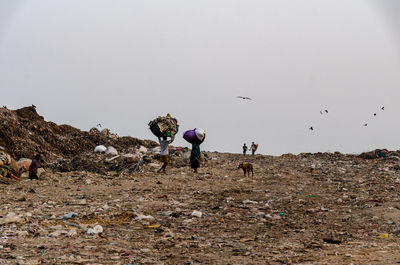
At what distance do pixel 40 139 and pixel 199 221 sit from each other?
1884cm

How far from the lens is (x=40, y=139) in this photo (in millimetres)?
22328

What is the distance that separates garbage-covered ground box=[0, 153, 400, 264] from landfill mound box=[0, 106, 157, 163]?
33.9ft

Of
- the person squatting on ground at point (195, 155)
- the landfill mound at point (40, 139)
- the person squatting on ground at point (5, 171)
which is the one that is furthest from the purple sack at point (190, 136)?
the landfill mound at point (40, 139)

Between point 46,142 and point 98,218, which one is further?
point 46,142

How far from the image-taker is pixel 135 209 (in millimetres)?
6785

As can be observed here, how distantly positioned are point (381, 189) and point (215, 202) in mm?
4355

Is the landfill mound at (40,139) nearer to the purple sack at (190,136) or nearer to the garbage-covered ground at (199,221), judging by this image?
the garbage-covered ground at (199,221)

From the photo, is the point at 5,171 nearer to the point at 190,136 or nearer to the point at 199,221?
the point at 190,136

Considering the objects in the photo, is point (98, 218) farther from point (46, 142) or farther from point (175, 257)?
point (46, 142)

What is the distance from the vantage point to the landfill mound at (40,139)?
64.7ft

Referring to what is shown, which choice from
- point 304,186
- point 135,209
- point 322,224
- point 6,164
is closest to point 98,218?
point 135,209

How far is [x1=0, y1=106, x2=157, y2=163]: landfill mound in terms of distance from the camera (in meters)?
19.7

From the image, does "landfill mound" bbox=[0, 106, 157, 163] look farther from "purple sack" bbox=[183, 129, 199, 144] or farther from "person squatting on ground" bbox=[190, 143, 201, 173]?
"purple sack" bbox=[183, 129, 199, 144]

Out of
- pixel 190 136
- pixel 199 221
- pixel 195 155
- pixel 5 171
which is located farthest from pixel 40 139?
pixel 199 221
